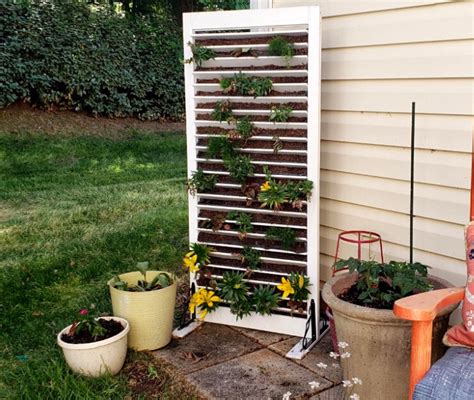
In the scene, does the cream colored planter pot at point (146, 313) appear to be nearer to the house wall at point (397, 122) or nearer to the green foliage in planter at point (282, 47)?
the house wall at point (397, 122)

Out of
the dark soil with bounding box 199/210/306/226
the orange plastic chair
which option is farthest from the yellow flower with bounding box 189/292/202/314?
the orange plastic chair

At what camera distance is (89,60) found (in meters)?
9.41

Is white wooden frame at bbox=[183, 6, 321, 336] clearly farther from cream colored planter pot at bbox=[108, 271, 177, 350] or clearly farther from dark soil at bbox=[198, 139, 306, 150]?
cream colored planter pot at bbox=[108, 271, 177, 350]

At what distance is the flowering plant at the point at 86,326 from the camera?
2.94 meters

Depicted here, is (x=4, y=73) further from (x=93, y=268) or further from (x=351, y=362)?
(x=351, y=362)

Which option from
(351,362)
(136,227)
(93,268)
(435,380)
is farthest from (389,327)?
(136,227)

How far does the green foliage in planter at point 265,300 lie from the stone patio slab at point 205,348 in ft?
0.61

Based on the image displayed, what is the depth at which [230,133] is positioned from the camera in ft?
10.6

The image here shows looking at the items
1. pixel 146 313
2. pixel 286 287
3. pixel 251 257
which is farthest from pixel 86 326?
pixel 286 287

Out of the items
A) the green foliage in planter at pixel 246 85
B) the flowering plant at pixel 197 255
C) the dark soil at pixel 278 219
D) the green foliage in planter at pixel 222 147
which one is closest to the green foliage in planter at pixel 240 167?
the green foliage in planter at pixel 222 147

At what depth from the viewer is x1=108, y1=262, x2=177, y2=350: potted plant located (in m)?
3.11

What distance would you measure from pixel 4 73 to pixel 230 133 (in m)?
6.34

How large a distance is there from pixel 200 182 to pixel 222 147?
25 cm

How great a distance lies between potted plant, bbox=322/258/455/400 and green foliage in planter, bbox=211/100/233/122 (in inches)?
40.2
